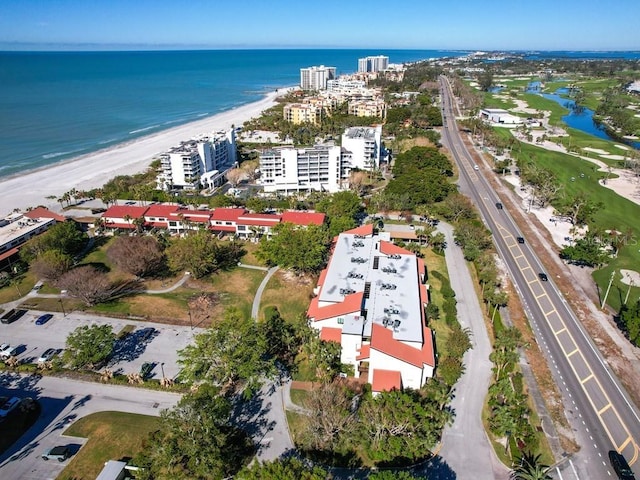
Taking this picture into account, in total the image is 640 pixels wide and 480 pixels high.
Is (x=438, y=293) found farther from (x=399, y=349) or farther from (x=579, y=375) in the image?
(x=579, y=375)

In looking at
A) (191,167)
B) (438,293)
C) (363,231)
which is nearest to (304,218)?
(363,231)

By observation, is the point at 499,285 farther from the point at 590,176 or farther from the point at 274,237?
the point at 590,176

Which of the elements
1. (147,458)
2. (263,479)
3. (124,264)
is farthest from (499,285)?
(124,264)

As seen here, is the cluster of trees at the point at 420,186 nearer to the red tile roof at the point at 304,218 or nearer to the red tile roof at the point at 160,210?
the red tile roof at the point at 304,218

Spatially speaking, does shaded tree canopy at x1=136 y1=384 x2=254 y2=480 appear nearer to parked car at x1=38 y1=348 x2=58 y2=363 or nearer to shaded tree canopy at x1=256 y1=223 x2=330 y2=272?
parked car at x1=38 y1=348 x2=58 y2=363

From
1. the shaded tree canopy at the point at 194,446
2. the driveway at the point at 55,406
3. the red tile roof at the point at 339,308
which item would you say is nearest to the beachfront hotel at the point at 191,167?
the red tile roof at the point at 339,308

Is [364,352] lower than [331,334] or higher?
higher
